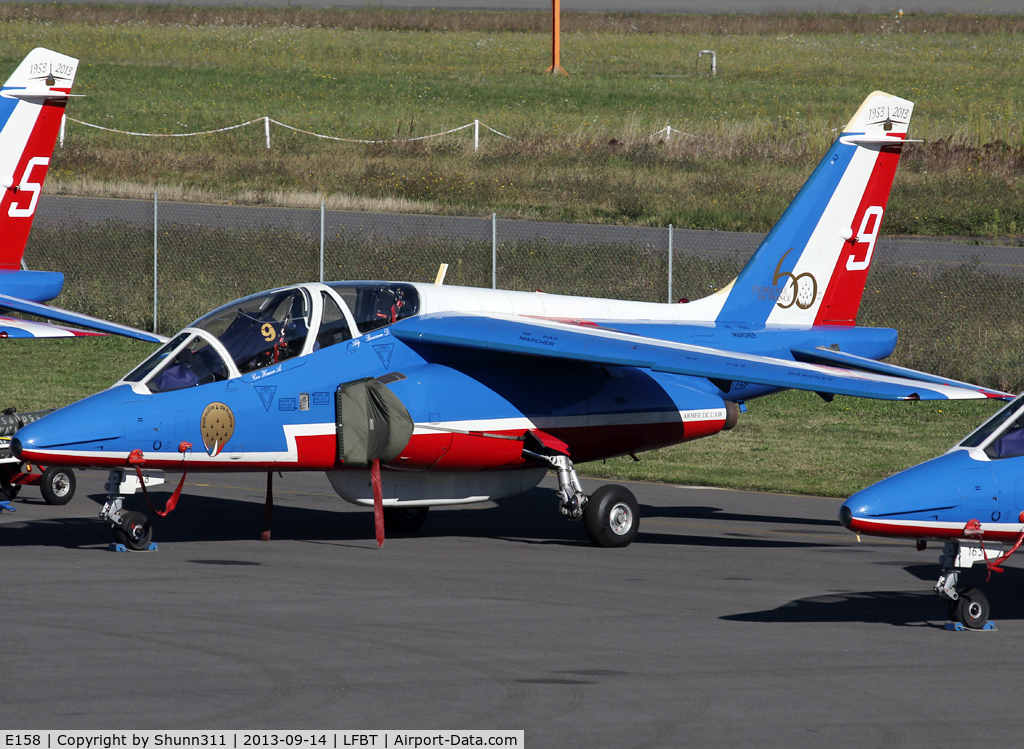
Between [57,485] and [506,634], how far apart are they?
8195mm

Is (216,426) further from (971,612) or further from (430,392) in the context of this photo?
(971,612)

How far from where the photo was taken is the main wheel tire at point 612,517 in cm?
1485

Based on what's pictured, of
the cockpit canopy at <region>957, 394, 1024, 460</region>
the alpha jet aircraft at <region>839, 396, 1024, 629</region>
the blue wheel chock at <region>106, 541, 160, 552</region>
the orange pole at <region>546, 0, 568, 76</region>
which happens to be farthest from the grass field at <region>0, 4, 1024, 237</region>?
the alpha jet aircraft at <region>839, 396, 1024, 629</region>

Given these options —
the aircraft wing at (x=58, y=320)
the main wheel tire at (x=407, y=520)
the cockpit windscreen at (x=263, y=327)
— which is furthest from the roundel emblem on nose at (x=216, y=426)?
the main wheel tire at (x=407, y=520)

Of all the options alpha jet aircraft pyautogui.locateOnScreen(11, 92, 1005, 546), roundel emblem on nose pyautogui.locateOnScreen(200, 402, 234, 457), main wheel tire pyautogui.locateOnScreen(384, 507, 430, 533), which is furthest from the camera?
main wheel tire pyautogui.locateOnScreen(384, 507, 430, 533)

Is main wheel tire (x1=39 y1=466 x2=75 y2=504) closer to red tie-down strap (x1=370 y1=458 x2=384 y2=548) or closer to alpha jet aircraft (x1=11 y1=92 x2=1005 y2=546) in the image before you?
alpha jet aircraft (x1=11 y1=92 x2=1005 y2=546)

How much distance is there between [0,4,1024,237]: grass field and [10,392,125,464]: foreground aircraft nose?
3068 cm

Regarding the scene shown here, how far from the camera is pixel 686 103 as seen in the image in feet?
215

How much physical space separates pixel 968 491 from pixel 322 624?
5263 mm

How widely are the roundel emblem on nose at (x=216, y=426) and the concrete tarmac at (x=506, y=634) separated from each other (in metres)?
1.16

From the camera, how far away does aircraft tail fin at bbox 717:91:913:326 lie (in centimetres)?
1805

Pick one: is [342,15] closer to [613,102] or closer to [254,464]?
[613,102]

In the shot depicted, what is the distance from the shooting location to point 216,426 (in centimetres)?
1373

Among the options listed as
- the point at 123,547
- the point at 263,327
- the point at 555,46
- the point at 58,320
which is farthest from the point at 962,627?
the point at 555,46
